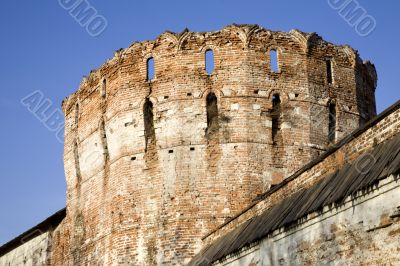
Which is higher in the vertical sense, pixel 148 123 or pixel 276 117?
pixel 148 123

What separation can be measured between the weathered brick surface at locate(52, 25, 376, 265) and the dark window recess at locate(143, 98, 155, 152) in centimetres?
9

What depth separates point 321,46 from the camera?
732 inches

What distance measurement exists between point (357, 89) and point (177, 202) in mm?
6488

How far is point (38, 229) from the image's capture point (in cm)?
2294

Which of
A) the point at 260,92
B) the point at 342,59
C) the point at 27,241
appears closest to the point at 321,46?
the point at 342,59

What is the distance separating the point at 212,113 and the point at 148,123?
6.05ft

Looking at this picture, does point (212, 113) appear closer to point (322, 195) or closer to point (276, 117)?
point (276, 117)

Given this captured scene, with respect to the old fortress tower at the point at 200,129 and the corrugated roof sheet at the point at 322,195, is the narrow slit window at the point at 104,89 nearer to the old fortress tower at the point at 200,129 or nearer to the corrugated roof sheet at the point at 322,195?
the old fortress tower at the point at 200,129

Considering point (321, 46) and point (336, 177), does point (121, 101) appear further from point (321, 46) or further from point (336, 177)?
point (336, 177)

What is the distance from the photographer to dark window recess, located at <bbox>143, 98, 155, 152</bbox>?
1767 cm

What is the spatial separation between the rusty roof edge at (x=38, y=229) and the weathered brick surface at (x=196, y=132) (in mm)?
3017

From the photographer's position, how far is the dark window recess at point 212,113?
56.9 ft

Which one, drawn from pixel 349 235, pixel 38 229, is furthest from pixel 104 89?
pixel 349 235

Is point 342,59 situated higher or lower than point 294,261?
higher
